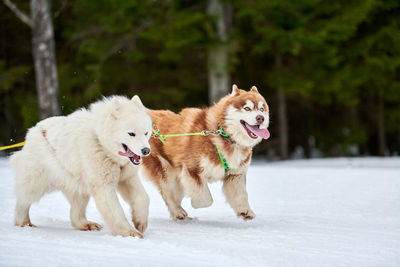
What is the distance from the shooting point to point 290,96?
63.7ft

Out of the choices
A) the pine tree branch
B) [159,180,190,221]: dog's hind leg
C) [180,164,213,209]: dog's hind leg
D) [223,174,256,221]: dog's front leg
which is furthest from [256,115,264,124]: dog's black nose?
the pine tree branch

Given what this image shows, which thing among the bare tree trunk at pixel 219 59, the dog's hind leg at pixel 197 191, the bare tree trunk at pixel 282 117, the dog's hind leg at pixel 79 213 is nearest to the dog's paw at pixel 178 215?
the dog's hind leg at pixel 197 191

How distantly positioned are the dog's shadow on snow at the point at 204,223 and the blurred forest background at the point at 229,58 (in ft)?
18.2

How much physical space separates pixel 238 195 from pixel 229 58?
9488mm

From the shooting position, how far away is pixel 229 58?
1427 centimetres

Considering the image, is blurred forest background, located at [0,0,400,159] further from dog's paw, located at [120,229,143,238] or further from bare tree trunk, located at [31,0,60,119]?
dog's paw, located at [120,229,143,238]

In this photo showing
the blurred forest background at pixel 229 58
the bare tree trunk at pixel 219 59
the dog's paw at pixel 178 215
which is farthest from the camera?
the bare tree trunk at pixel 219 59

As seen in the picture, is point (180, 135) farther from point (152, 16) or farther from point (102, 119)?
point (152, 16)

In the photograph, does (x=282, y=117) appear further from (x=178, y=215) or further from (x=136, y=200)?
(x=136, y=200)

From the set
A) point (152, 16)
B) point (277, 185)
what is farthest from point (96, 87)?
point (277, 185)

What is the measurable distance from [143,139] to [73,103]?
24.4 feet

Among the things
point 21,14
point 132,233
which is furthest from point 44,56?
point 132,233

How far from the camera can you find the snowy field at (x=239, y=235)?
3.57 meters

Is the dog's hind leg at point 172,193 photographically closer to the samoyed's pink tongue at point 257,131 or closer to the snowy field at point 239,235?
the snowy field at point 239,235
